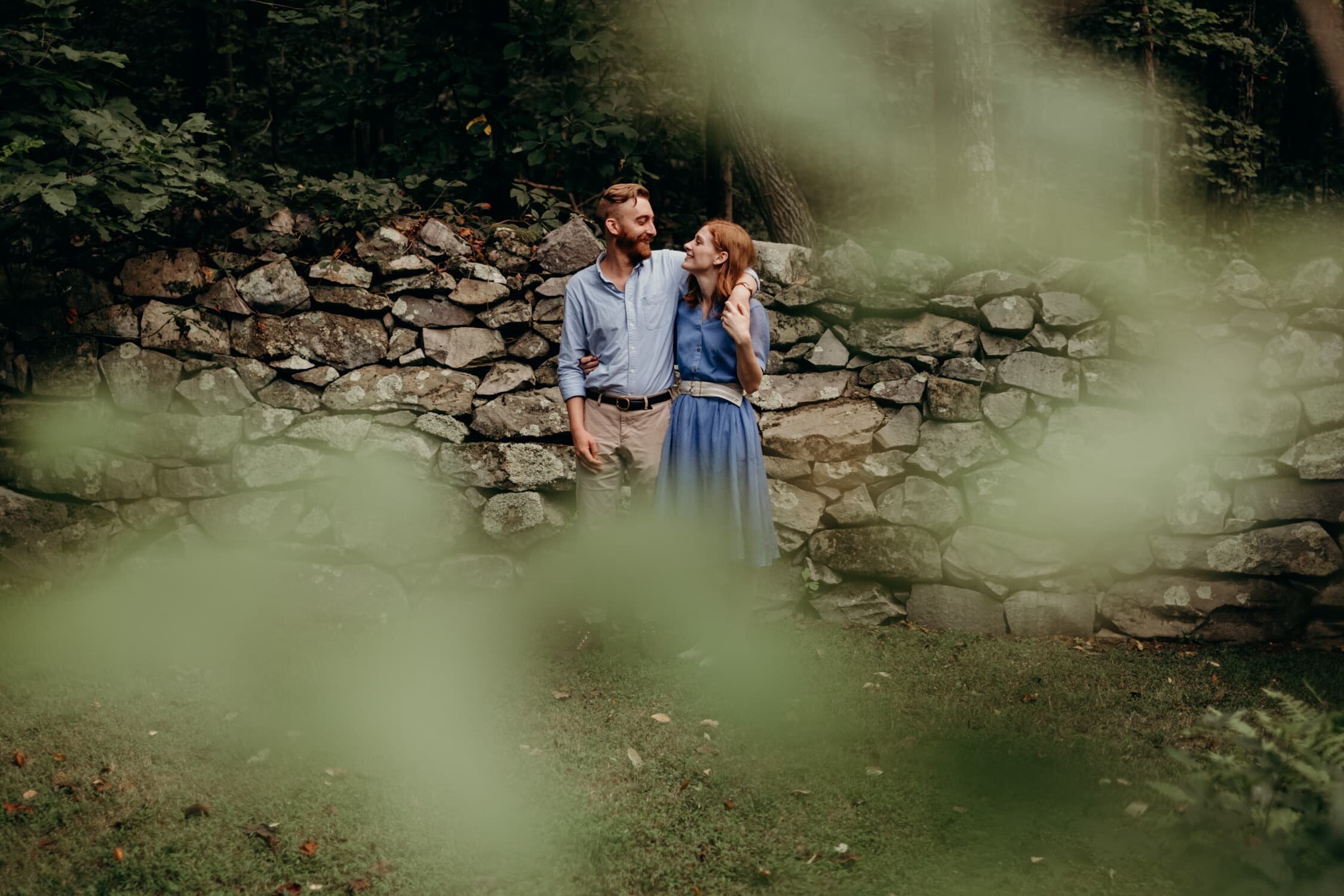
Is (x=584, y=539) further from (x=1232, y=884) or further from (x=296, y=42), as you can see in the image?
(x=296, y=42)

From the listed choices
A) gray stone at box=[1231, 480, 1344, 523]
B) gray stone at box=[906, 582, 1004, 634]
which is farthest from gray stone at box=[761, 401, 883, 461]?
gray stone at box=[1231, 480, 1344, 523]

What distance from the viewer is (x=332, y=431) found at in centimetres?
490

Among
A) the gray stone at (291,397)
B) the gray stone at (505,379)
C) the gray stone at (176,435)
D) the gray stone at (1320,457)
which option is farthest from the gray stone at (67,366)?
the gray stone at (1320,457)

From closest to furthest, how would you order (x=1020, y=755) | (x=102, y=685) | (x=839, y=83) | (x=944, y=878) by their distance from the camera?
(x=944, y=878) → (x=1020, y=755) → (x=102, y=685) → (x=839, y=83)

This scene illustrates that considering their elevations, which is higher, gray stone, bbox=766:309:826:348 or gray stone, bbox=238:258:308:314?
gray stone, bbox=238:258:308:314

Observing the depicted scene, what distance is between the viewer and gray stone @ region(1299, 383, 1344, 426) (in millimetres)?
4617

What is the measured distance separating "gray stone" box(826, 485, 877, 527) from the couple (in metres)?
0.78

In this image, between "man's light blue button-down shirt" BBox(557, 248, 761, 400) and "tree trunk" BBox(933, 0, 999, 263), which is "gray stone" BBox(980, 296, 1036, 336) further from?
"man's light blue button-down shirt" BBox(557, 248, 761, 400)

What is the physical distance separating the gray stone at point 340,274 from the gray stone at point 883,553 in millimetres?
2568

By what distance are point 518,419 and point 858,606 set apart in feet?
6.16

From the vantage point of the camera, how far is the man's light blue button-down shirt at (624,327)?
13.9ft

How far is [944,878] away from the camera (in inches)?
113

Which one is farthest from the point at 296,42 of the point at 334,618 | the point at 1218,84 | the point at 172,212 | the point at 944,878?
the point at 944,878

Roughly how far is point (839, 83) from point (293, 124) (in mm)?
5088
